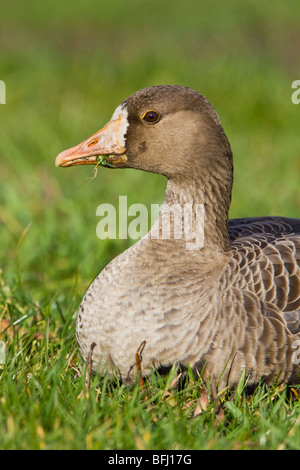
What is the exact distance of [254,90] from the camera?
9227 millimetres

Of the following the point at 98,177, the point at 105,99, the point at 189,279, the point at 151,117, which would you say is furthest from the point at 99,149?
the point at 105,99

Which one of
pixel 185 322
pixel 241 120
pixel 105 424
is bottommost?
pixel 105 424

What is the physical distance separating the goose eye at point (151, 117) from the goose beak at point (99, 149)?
0.13 meters

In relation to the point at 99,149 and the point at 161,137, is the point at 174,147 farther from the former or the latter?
the point at 99,149

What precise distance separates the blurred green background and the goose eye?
1160 millimetres

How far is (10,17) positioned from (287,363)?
1243cm

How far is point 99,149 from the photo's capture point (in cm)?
339

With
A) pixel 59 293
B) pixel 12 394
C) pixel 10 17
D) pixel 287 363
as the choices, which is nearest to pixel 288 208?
pixel 59 293

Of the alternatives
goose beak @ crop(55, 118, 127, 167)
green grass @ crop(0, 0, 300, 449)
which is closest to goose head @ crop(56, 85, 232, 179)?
goose beak @ crop(55, 118, 127, 167)

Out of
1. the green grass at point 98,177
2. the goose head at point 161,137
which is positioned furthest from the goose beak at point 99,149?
the green grass at point 98,177

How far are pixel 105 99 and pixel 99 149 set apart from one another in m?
5.90

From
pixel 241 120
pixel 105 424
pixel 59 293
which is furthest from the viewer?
pixel 241 120

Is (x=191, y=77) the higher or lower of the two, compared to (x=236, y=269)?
higher

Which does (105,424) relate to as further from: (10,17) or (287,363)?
(10,17)
